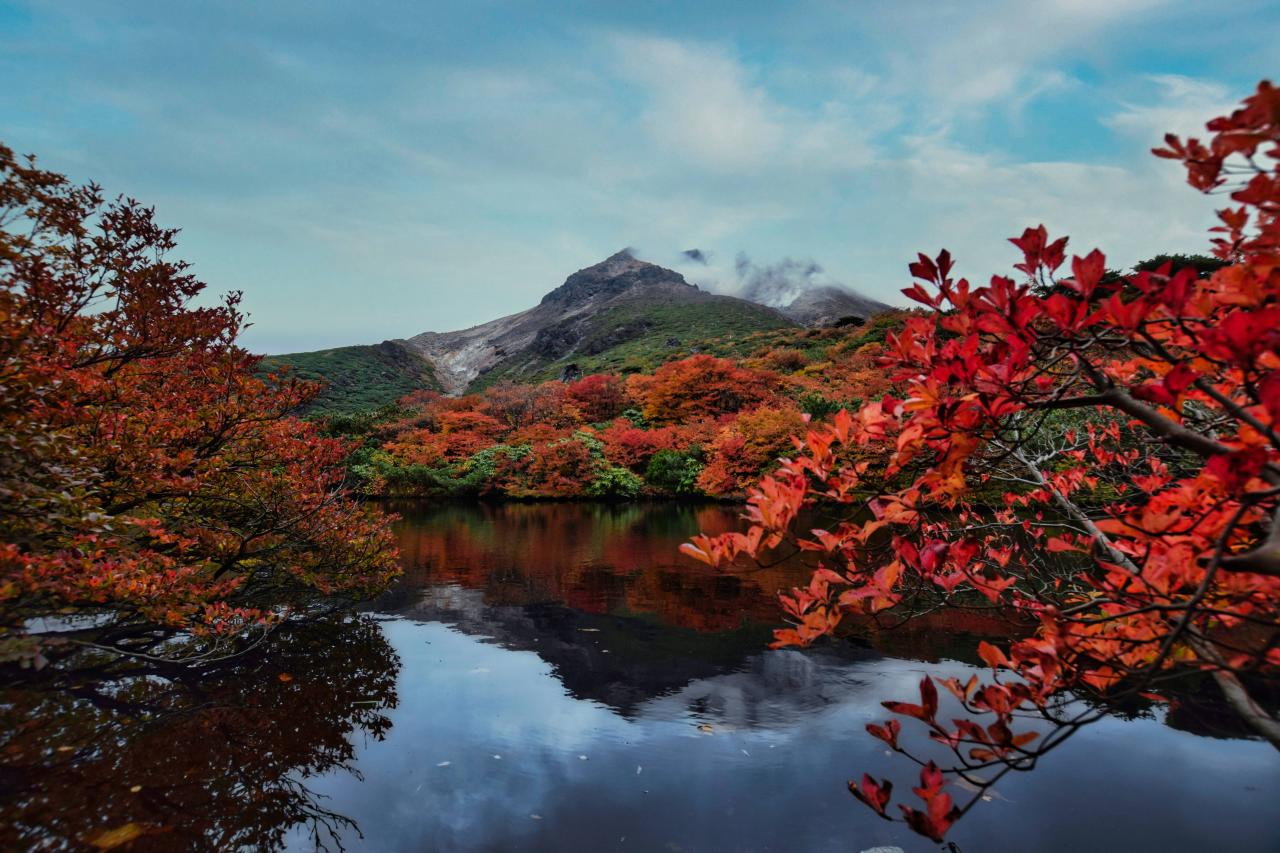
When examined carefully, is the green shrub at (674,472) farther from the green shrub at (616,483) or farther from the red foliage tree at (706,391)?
the red foliage tree at (706,391)

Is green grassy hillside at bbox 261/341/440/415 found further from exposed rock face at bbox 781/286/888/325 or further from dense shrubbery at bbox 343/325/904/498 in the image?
exposed rock face at bbox 781/286/888/325

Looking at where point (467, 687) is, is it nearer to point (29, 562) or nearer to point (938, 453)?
point (29, 562)

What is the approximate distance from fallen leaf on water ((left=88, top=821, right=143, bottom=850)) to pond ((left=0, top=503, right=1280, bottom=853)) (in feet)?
0.12

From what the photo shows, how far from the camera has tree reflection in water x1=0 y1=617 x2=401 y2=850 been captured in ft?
11.6

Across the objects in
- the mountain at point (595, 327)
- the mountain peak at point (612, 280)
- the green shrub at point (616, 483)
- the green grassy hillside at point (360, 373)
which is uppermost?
the mountain peak at point (612, 280)

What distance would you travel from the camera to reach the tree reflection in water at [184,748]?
3.54 metres

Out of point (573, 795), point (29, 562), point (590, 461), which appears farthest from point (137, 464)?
point (590, 461)

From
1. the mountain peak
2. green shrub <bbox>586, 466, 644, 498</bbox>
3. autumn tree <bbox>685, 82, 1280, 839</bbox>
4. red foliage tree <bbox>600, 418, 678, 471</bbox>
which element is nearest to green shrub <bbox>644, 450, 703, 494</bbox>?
green shrub <bbox>586, 466, 644, 498</bbox>

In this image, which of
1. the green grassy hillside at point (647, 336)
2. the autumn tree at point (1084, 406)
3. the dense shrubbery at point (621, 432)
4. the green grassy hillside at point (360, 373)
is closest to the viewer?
the autumn tree at point (1084, 406)

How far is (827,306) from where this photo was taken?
98562 mm

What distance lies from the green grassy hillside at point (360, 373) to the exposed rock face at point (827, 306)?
187ft

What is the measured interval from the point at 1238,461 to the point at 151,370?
25.1 ft

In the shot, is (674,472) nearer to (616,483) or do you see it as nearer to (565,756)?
(616,483)

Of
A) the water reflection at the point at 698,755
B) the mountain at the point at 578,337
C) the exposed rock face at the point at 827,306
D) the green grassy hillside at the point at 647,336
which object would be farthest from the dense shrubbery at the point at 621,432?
the exposed rock face at the point at 827,306
